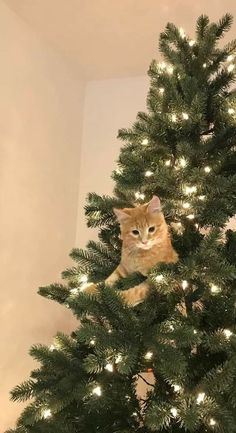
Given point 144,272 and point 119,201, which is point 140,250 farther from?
point 119,201

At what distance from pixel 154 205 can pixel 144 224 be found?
5 cm

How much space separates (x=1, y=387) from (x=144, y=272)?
2.58 ft

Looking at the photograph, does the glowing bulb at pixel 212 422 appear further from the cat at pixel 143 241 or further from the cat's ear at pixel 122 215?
the cat's ear at pixel 122 215

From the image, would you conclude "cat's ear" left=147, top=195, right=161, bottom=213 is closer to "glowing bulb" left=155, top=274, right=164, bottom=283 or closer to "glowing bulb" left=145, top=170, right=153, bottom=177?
"glowing bulb" left=145, top=170, right=153, bottom=177

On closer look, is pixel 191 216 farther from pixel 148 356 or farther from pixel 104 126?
pixel 104 126

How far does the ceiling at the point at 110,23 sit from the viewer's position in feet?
5.38

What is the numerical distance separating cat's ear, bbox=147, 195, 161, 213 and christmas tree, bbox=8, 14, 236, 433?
3cm

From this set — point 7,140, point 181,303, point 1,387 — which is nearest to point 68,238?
point 7,140

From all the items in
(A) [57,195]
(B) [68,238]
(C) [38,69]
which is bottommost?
(B) [68,238]

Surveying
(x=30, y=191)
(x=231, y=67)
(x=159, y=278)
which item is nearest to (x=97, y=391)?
(x=159, y=278)

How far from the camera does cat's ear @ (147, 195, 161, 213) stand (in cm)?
105

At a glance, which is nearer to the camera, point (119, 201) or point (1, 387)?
point (119, 201)

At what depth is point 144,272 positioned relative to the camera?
1.03 metres

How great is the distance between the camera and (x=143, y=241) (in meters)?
1.05
